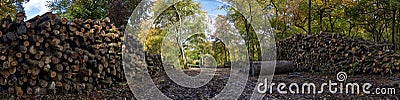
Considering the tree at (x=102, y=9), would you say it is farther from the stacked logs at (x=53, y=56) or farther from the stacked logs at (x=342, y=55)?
the stacked logs at (x=342, y=55)

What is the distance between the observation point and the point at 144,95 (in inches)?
137

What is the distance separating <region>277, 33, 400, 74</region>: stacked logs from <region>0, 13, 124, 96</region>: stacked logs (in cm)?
428

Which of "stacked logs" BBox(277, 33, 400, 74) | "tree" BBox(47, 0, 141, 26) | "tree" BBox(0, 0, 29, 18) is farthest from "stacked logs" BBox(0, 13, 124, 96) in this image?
"tree" BBox(0, 0, 29, 18)

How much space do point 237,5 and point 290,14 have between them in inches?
188

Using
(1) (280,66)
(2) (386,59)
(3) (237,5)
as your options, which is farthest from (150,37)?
(2) (386,59)

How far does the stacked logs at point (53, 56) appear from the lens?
132 inches

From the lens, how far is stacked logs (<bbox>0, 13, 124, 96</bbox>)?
3365mm

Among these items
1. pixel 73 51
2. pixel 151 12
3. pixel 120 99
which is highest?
pixel 151 12

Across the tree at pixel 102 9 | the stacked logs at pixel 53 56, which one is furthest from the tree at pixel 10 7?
the stacked logs at pixel 53 56

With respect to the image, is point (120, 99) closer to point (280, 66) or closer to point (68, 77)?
point (68, 77)

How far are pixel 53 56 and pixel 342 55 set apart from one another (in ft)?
16.7

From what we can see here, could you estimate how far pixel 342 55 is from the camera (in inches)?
233

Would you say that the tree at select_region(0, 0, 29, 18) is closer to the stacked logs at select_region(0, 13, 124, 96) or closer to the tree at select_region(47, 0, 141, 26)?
the tree at select_region(47, 0, 141, 26)

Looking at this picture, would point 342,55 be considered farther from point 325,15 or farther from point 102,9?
point 102,9
